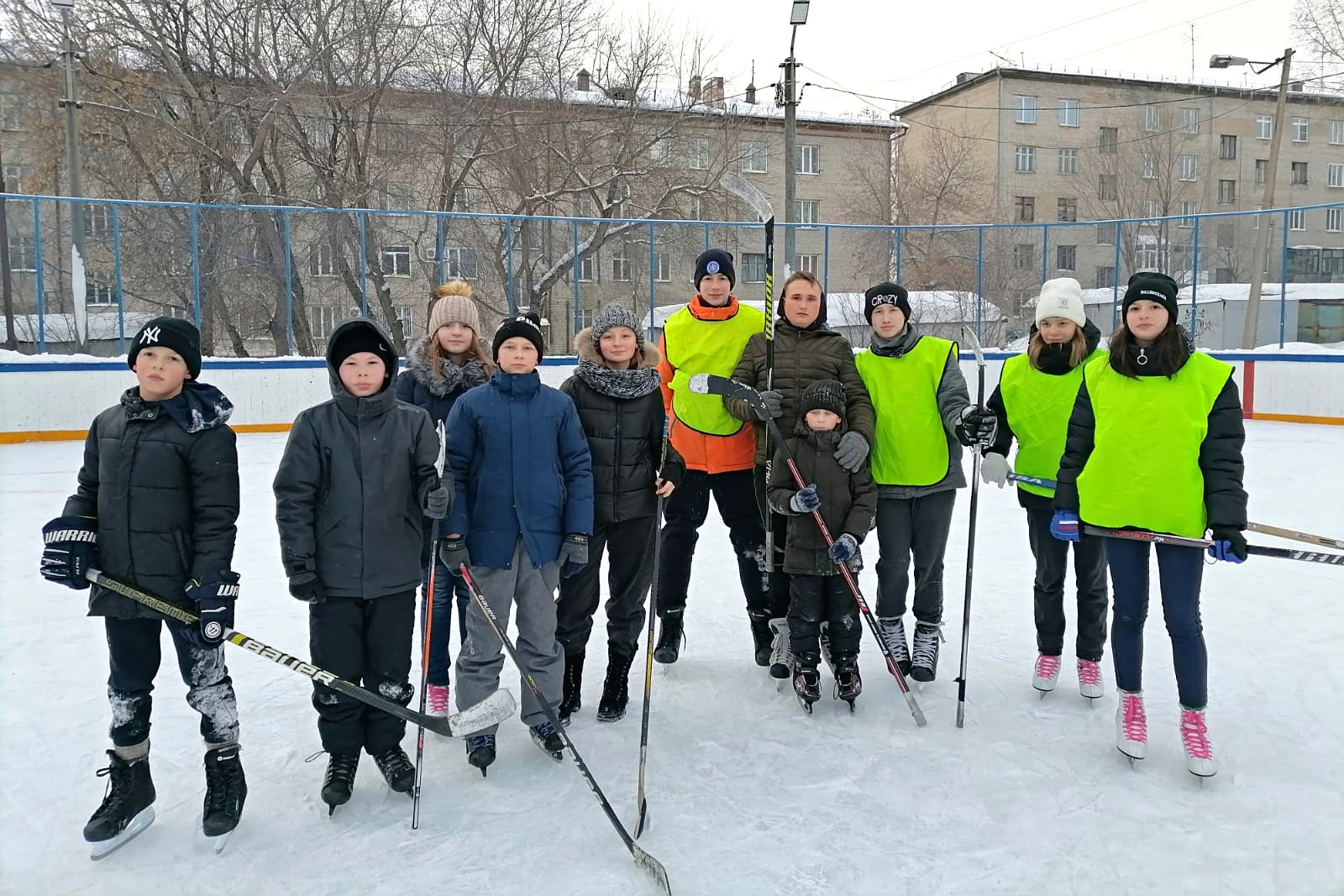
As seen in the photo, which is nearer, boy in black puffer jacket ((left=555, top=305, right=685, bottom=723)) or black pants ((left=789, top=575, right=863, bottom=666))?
boy in black puffer jacket ((left=555, top=305, right=685, bottom=723))

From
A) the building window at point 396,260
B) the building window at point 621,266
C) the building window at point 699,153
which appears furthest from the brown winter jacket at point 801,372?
the building window at point 699,153

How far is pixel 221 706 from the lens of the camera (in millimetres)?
2588

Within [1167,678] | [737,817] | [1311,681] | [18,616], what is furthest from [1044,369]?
[18,616]

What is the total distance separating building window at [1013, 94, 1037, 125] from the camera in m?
36.6

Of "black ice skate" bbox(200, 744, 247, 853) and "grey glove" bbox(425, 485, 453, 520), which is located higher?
"grey glove" bbox(425, 485, 453, 520)

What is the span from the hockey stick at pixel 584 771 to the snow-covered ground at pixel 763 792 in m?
0.04

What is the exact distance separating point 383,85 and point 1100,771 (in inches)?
800

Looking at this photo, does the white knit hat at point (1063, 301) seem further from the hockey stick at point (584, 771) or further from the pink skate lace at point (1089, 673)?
the hockey stick at point (584, 771)

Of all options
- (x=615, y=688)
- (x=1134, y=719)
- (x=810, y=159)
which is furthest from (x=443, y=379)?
(x=810, y=159)

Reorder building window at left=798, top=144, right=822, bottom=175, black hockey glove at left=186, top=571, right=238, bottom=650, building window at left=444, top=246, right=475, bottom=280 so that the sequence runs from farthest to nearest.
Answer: building window at left=798, top=144, right=822, bottom=175, building window at left=444, top=246, right=475, bottom=280, black hockey glove at left=186, top=571, right=238, bottom=650

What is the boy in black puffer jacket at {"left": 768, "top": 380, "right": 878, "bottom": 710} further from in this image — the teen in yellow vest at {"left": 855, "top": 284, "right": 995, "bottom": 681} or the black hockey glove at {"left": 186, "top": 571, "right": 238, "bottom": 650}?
the black hockey glove at {"left": 186, "top": 571, "right": 238, "bottom": 650}

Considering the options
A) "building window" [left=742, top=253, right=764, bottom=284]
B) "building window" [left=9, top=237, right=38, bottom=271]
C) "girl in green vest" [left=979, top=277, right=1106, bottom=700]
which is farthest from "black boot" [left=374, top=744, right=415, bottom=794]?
"building window" [left=742, top=253, right=764, bottom=284]

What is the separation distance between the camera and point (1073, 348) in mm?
3398

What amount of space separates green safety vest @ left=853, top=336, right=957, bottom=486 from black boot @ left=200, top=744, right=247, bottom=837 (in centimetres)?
227
